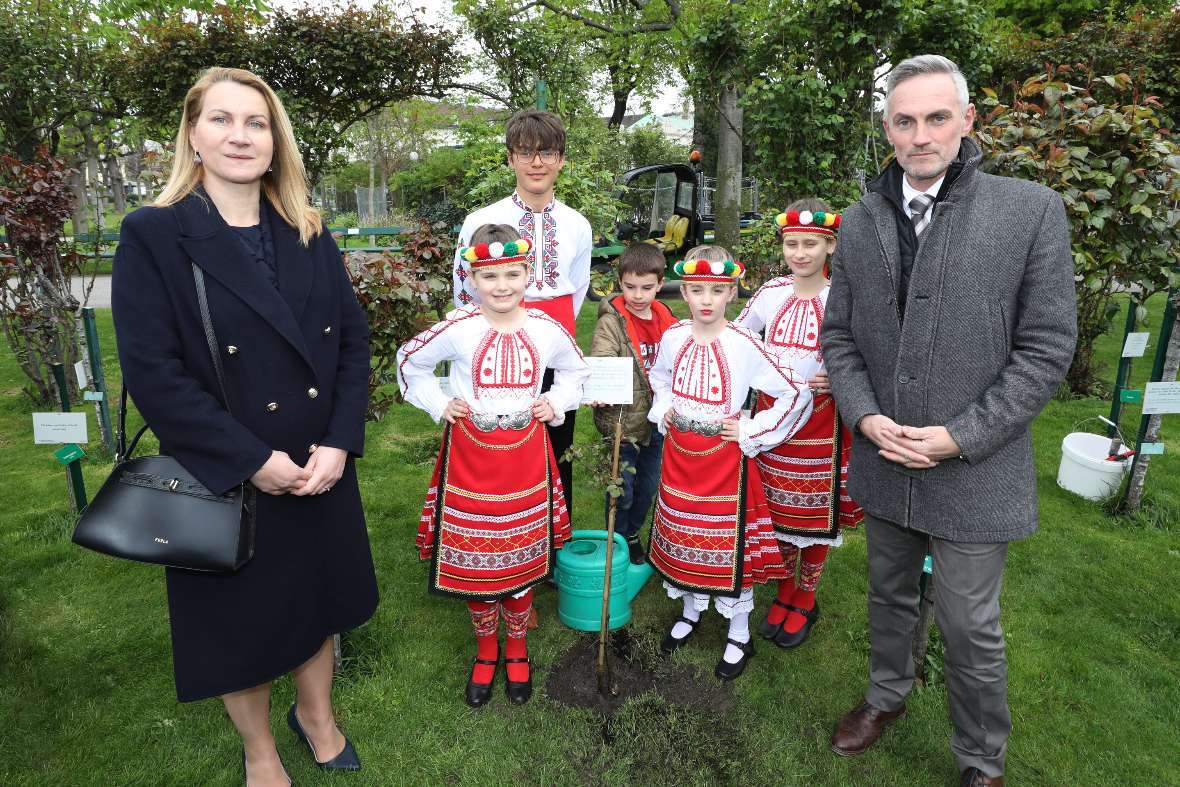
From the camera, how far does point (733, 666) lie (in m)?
2.90

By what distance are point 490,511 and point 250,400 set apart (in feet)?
3.19

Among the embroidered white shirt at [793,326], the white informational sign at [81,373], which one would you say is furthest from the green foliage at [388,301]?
the white informational sign at [81,373]

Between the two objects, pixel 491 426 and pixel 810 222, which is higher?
pixel 810 222

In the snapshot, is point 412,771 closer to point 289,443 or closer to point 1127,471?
point 289,443

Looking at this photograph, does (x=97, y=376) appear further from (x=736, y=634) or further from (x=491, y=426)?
(x=736, y=634)

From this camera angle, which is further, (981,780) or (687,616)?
(687,616)

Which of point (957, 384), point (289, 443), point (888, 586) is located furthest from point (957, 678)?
point (289, 443)

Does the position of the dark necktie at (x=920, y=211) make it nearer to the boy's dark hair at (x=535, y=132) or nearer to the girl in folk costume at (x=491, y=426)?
the girl in folk costume at (x=491, y=426)

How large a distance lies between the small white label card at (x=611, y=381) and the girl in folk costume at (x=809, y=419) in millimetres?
634

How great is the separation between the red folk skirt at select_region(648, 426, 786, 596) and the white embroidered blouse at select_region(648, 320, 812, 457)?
11 cm

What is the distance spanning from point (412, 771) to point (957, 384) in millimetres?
2232

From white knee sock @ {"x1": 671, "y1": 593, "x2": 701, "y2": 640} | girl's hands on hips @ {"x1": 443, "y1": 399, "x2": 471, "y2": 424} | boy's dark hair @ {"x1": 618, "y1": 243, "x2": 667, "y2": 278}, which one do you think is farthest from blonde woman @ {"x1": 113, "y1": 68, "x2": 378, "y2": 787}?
white knee sock @ {"x1": 671, "y1": 593, "x2": 701, "y2": 640}

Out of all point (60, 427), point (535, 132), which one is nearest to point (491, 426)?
point (535, 132)

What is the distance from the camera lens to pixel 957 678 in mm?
2117
